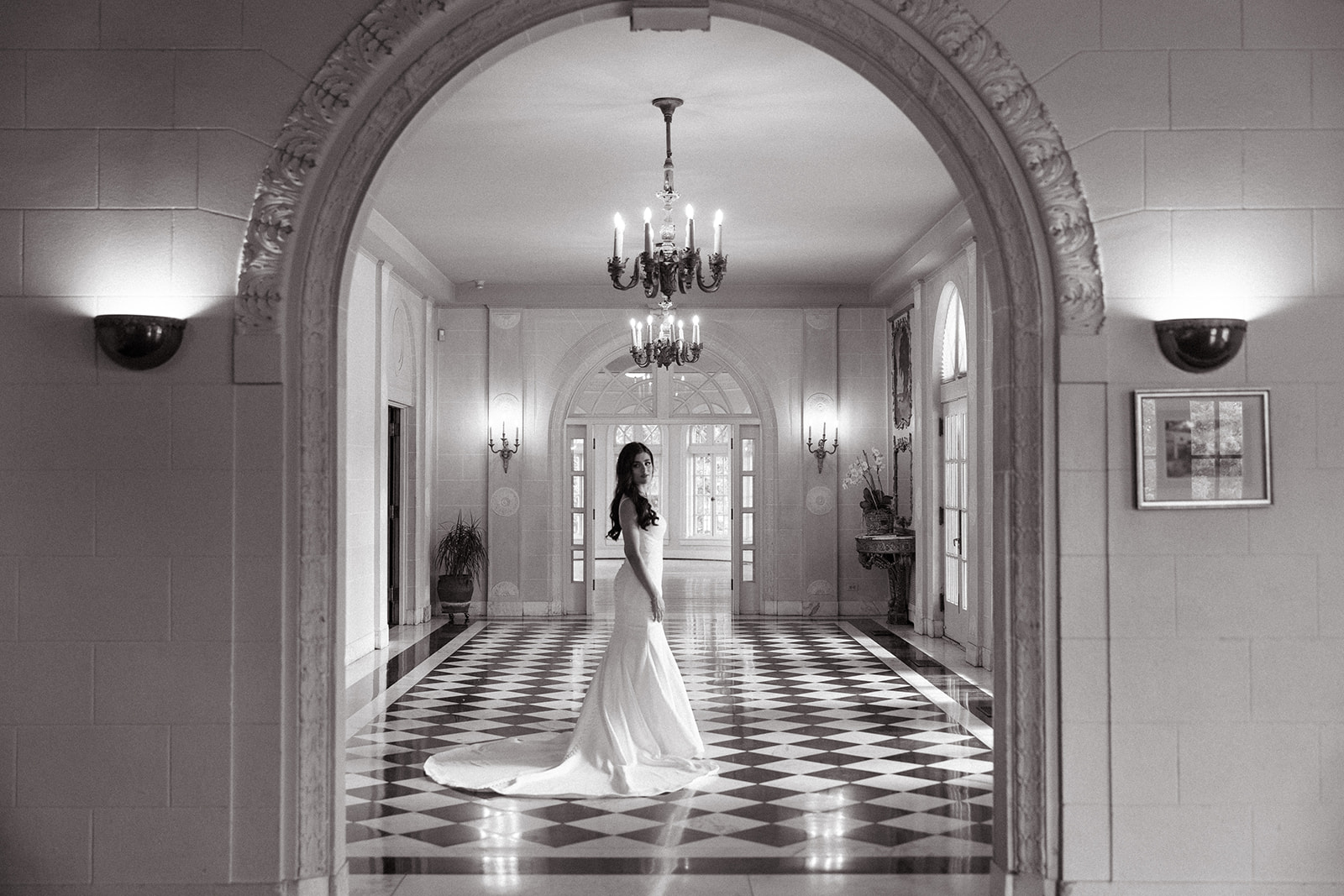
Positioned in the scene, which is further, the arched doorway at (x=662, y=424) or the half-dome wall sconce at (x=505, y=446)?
the arched doorway at (x=662, y=424)

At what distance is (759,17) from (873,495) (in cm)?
876

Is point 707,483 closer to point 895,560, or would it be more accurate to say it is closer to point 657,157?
point 895,560

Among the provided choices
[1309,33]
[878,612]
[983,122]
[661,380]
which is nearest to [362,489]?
[661,380]

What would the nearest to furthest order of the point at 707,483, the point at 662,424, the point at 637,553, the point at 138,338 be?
the point at 138,338 → the point at 637,553 → the point at 662,424 → the point at 707,483

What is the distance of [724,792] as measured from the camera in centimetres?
559

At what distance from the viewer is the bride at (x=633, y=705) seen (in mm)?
5777

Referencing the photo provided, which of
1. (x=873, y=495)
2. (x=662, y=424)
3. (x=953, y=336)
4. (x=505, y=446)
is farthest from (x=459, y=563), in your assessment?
(x=953, y=336)

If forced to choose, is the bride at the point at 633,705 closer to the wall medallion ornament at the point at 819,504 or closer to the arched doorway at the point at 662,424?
the arched doorway at the point at 662,424

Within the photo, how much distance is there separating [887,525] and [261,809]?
8.99 meters

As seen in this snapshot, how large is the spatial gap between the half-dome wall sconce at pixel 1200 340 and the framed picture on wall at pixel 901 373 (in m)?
7.80

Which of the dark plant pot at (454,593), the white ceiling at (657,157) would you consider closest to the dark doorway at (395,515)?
the dark plant pot at (454,593)

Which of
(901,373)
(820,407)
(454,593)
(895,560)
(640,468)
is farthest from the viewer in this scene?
(820,407)

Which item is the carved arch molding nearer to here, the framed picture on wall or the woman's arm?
the woman's arm

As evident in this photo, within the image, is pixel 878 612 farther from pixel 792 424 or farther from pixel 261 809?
pixel 261 809
